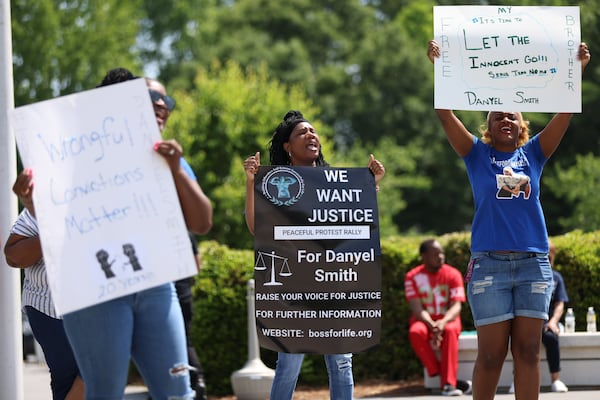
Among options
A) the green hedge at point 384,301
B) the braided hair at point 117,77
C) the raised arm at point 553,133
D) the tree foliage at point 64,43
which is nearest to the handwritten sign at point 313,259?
the raised arm at point 553,133

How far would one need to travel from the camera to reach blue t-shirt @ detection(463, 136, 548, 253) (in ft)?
20.4

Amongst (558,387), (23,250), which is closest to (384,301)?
(558,387)

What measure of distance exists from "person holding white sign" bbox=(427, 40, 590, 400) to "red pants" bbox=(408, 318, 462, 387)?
12.1ft

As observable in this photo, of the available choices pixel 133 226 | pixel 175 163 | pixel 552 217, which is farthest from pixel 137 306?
pixel 552 217

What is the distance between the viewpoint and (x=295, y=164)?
22.5 feet

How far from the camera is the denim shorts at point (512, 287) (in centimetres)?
619

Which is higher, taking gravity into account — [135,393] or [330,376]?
[330,376]

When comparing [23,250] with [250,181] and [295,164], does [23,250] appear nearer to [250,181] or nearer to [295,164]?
[250,181]

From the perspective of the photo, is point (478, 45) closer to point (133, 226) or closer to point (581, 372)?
point (133, 226)

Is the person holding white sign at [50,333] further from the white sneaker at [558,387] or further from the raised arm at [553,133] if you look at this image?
the white sneaker at [558,387]

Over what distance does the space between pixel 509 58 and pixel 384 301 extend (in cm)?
496

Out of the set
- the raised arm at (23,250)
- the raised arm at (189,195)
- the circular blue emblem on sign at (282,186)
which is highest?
the circular blue emblem on sign at (282,186)

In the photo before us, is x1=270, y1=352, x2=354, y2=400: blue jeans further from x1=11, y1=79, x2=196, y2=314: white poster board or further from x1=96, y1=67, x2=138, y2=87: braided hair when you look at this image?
x1=96, y1=67, x2=138, y2=87: braided hair

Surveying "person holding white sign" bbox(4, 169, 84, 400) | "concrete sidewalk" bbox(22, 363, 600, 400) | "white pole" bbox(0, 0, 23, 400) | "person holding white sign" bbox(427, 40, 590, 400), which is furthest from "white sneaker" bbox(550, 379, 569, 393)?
"person holding white sign" bbox(4, 169, 84, 400)
